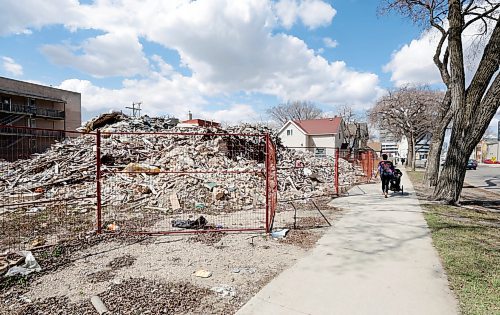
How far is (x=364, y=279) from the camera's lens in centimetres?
394

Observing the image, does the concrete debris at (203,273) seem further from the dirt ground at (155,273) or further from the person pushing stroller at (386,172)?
the person pushing stroller at (386,172)

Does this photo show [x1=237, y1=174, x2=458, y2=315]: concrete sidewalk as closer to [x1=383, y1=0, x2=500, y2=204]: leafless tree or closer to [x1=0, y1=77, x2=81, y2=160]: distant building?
[x1=383, y1=0, x2=500, y2=204]: leafless tree

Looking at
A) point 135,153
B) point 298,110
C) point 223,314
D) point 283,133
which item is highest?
point 298,110

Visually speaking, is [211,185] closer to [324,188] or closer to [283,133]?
[324,188]

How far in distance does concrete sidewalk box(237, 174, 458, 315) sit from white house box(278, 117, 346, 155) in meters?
39.3

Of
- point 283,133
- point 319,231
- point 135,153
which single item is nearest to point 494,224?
point 319,231

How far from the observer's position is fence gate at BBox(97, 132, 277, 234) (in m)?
6.85

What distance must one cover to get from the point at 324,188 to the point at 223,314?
10.9m

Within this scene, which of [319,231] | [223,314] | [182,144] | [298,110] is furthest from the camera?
[298,110]

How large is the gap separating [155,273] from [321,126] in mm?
44835

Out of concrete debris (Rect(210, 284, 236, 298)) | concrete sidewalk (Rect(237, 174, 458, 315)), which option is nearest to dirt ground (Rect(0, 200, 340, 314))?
concrete debris (Rect(210, 284, 236, 298))

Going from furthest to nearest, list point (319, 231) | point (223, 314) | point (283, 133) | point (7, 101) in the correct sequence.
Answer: point (283, 133), point (7, 101), point (319, 231), point (223, 314)

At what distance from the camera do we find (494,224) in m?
7.16

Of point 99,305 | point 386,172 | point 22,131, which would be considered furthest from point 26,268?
point 22,131
